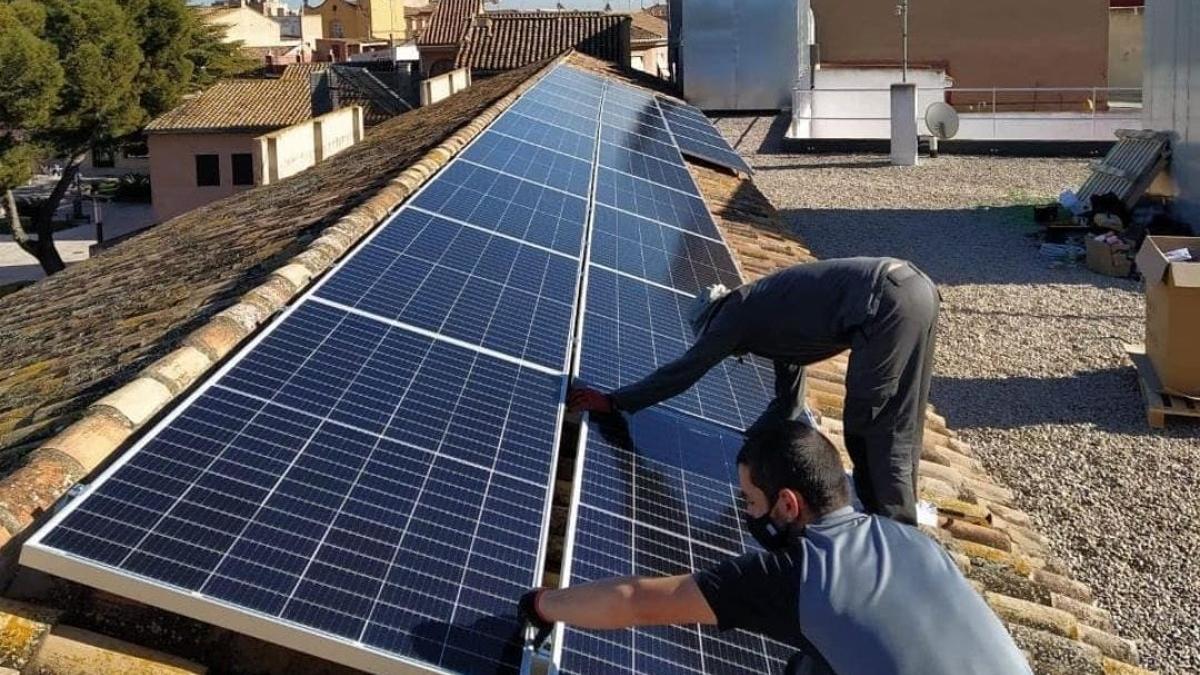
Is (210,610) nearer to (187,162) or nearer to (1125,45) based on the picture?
(187,162)

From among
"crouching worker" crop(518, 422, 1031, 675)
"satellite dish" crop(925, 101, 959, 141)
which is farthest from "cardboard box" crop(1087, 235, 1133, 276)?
"crouching worker" crop(518, 422, 1031, 675)

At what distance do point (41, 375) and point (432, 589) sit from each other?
344 cm

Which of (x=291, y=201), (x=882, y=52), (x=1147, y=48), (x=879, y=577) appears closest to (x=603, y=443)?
(x=879, y=577)

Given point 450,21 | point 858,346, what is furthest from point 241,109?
point 858,346

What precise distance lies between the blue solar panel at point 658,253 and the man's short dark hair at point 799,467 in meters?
4.05

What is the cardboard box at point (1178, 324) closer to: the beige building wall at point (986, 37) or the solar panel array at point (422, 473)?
the solar panel array at point (422, 473)

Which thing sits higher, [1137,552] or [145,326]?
[145,326]

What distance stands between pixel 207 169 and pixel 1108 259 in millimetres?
34738

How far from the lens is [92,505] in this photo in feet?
10.2

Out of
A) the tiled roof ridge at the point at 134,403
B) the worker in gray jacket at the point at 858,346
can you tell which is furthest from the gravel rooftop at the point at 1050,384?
the tiled roof ridge at the point at 134,403

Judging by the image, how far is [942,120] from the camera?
26750 mm

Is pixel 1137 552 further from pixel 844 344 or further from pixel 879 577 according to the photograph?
pixel 879 577

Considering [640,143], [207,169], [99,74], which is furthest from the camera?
[207,169]

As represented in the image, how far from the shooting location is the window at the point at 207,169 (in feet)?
142
